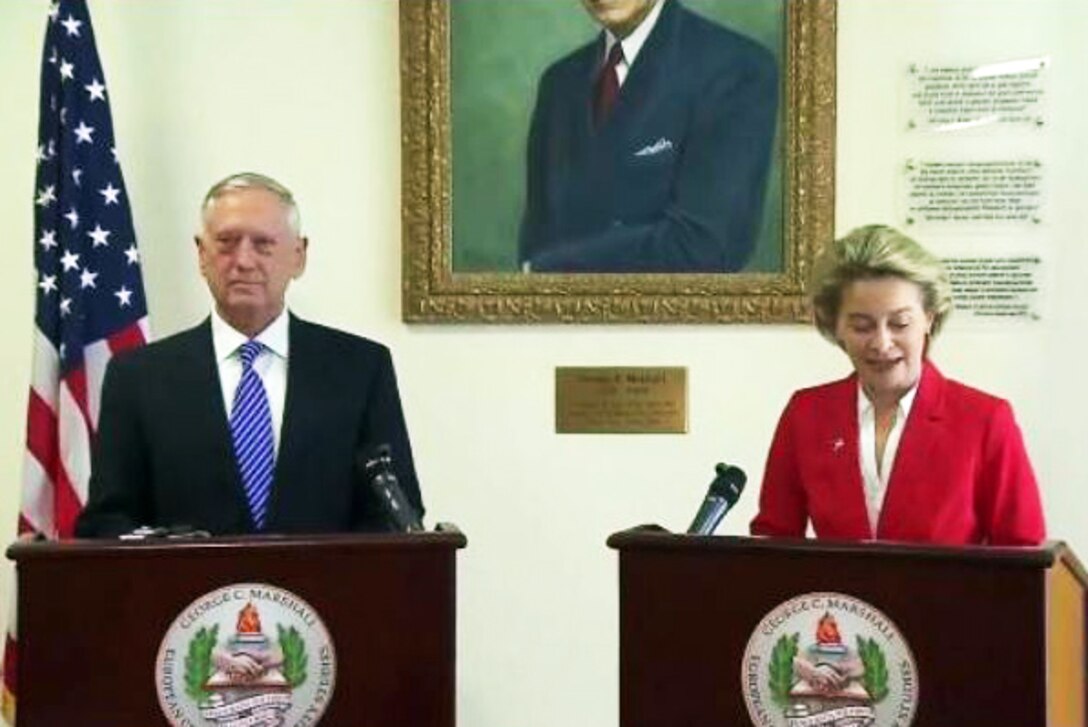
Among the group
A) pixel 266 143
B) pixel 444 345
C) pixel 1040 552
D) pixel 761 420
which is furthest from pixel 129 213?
pixel 1040 552

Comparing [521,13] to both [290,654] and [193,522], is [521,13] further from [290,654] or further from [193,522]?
[290,654]

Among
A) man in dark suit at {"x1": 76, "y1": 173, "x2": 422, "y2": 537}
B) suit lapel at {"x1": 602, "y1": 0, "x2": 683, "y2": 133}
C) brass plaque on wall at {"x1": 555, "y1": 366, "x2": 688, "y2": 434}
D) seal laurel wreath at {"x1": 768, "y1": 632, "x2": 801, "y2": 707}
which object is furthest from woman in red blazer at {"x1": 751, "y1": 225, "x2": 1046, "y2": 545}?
suit lapel at {"x1": 602, "y1": 0, "x2": 683, "y2": 133}

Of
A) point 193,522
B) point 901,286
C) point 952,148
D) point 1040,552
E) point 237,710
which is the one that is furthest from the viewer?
point 952,148

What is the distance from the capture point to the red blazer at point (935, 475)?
85.4 inches

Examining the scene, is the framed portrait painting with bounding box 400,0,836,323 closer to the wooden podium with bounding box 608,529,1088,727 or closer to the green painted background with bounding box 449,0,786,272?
the green painted background with bounding box 449,0,786,272

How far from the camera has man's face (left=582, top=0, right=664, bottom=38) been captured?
361cm

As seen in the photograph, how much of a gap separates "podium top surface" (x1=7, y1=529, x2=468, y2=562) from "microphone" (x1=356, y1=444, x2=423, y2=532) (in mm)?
74

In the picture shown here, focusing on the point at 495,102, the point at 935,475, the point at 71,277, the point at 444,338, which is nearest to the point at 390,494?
the point at 935,475

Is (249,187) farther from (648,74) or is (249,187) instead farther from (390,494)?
(648,74)

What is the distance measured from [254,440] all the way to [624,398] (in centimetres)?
138

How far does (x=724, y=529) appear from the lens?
11.9ft

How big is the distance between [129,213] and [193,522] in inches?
54.2

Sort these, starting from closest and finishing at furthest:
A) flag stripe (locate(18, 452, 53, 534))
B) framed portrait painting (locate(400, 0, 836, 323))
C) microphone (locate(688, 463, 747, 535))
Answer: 1. microphone (locate(688, 463, 747, 535))
2. flag stripe (locate(18, 452, 53, 534))
3. framed portrait painting (locate(400, 0, 836, 323))

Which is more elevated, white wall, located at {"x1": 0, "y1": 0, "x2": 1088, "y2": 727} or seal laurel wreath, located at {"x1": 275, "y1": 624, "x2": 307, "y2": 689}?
white wall, located at {"x1": 0, "y1": 0, "x2": 1088, "y2": 727}
